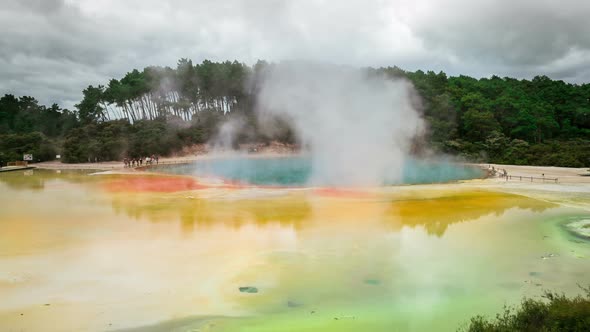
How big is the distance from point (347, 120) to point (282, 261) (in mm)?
19817

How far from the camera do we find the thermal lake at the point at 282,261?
21.5ft

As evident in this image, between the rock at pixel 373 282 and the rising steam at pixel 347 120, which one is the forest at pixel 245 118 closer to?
the rising steam at pixel 347 120

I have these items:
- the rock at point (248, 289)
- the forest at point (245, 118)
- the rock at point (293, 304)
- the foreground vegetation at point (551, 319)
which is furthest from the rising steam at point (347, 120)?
the foreground vegetation at point (551, 319)

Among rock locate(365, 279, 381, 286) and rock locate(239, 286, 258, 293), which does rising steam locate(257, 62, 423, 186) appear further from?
rock locate(239, 286, 258, 293)

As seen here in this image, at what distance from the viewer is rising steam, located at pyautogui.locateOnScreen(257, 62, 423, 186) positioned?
25.9m

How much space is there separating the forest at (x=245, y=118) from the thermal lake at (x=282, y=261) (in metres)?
21.4

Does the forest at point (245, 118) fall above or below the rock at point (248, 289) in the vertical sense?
above

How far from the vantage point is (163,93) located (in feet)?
165

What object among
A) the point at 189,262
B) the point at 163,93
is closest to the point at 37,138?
the point at 163,93

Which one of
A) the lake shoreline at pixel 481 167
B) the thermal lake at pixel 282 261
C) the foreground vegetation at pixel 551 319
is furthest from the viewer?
the lake shoreline at pixel 481 167

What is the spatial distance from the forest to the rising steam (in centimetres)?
524

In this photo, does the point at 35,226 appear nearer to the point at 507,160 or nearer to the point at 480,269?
the point at 480,269

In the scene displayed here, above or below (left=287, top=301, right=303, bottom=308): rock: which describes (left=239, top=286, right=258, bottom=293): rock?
above

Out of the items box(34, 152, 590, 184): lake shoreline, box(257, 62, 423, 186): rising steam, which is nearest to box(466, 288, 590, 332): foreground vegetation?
box(257, 62, 423, 186): rising steam
